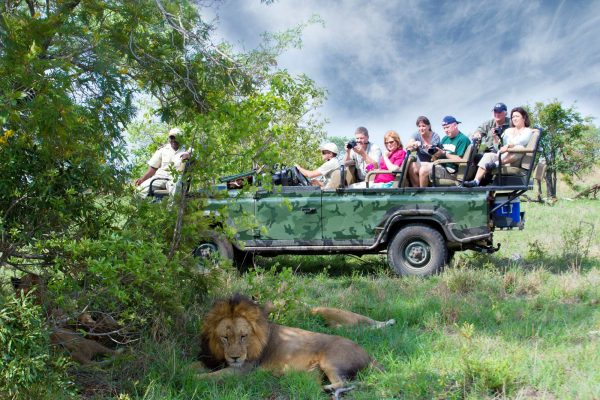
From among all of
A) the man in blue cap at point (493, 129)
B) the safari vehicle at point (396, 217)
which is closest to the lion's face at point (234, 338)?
the safari vehicle at point (396, 217)

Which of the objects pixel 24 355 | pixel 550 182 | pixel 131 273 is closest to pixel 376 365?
pixel 131 273

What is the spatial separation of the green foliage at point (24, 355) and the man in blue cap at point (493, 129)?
662cm

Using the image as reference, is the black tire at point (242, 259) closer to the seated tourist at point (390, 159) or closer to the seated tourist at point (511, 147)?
the seated tourist at point (390, 159)

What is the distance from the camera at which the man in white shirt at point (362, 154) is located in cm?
879

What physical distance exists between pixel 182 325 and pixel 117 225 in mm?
1012

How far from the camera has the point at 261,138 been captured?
5.12 meters

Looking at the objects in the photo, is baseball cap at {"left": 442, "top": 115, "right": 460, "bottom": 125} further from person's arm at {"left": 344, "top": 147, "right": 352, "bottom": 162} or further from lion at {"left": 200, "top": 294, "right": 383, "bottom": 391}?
lion at {"left": 200, "top": 294, "right": 383, "bottom": 391}

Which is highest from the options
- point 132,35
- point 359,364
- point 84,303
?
point 132,35

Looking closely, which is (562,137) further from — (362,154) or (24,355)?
(24,355)

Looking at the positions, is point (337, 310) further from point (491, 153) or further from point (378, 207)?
point (491, 153)

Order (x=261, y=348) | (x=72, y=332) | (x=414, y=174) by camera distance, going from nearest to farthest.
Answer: (x=72, y=332), (x=261, y=348), (x=414, y=174)

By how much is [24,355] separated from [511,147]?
6.66m

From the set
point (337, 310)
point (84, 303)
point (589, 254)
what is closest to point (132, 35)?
point (84, 303)

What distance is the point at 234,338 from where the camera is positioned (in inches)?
172
